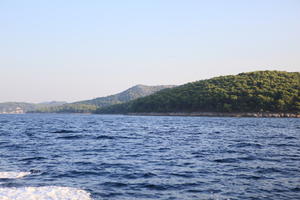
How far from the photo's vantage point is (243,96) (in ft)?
516

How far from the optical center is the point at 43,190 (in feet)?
47.0

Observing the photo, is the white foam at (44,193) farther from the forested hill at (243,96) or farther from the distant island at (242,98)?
the forested hill at (243,96)

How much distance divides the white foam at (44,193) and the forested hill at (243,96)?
13735cm

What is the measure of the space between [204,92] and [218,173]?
16240 cm

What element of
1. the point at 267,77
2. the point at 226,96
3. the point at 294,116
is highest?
the point at 267,77

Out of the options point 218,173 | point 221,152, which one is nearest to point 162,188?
point 218,173

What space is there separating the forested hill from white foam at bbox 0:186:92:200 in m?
→ 137

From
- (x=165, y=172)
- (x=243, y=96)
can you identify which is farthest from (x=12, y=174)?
(x=243, y=96)

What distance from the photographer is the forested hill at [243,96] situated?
14238 cm

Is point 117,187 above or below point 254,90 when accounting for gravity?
below

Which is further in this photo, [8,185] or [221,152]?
[221,152]

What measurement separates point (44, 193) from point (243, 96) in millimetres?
153285

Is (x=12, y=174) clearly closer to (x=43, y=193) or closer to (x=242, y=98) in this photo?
(x=43, y=193)

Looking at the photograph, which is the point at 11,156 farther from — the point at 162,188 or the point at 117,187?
the point at 162,188
